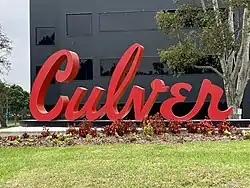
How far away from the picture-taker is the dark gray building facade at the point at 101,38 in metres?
31.8

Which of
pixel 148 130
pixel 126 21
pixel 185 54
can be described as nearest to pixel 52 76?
pixel 148 130

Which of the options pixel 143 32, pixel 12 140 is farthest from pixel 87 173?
pixel 143 32

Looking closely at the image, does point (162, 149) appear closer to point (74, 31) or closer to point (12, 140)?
point (12, 140)

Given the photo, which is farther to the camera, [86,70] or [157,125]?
[86,70]

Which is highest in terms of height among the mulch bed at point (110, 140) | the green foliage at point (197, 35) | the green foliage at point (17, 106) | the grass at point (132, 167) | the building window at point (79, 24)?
the building window at point (79, 24)

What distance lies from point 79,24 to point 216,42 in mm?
11866

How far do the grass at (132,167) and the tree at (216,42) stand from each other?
12.5m

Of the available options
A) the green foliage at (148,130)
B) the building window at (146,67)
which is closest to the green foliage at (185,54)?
the building window at (146,67)

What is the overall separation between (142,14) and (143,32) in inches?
43.7

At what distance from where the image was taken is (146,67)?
32062 millimetres

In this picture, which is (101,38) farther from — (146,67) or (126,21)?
(146,67)

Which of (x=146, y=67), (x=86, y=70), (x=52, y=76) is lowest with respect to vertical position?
(x=52, y=76)

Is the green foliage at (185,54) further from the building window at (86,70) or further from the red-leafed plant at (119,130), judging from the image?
the red-leafed plant at (119,130)

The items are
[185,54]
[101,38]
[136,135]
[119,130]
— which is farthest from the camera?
[101,38]
